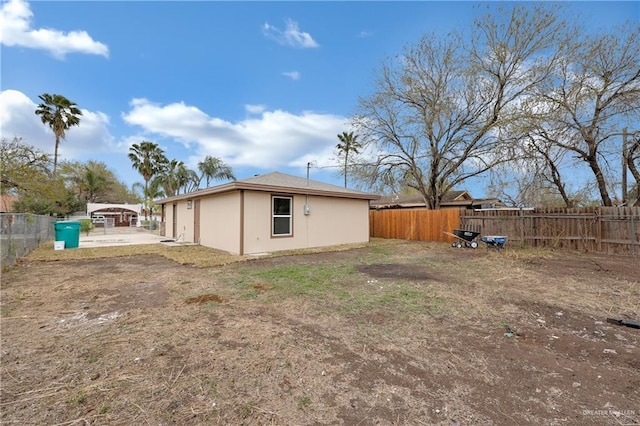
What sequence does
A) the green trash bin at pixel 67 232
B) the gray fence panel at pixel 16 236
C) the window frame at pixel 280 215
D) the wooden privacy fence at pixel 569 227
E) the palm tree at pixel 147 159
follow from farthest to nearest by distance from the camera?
1. the palm tree at pixel 147 159
2. the green trash bin at pixel 67 232
3. the window frame at pixel 280 215
4. the wooden privacy fence at pixel 569 227
5. the gray fence panel at pixel 16 236

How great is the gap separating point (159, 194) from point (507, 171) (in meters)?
30.9

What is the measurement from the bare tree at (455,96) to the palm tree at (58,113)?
2205cm

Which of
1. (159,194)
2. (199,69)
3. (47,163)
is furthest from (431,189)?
(159,194)

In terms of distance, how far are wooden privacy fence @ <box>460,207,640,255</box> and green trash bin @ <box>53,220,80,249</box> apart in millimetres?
15705

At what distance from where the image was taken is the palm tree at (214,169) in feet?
90.4

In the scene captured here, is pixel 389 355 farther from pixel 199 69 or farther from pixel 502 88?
pixel 502 88

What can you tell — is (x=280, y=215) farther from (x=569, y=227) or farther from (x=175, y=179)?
(x=175, y=179)

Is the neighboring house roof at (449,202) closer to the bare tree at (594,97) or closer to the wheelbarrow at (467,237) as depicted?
the bare tree at (594,97)

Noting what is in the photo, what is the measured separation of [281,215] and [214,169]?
20307 mm

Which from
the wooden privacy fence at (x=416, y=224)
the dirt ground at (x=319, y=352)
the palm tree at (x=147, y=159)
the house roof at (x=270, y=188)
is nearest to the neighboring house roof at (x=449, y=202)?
the wooden privacy fence at (x=416, y=224)

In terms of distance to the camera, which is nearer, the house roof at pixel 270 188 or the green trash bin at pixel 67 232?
the house roof at pixel 270 188

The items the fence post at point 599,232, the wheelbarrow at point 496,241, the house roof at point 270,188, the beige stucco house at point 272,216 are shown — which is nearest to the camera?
the house roof at point 270,188

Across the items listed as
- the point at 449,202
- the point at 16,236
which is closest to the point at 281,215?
the point at 16,236

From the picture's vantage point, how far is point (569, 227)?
395 inches
